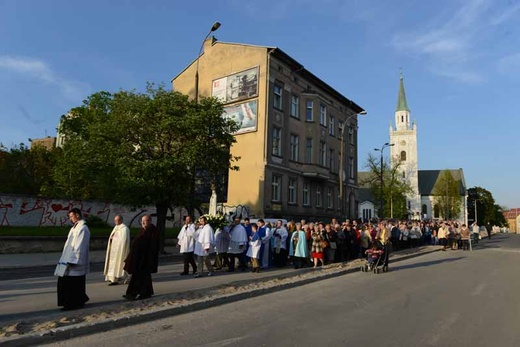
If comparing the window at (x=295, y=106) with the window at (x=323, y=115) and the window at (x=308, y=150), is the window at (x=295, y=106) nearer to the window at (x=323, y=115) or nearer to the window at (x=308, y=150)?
the window at (x=308, y=150)

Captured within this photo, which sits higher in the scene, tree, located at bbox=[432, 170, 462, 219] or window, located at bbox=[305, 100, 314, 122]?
window, located at bbox=[305, 100, 314, 122]

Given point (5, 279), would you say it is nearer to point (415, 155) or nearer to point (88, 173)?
point (88, 173)

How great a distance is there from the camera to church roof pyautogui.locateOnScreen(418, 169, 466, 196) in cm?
10794

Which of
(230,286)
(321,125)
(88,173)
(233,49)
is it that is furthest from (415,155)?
(230,286)

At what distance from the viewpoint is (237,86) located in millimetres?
35219

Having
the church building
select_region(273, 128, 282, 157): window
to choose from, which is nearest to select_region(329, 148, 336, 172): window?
select_region(273, 128, 282, 157): window

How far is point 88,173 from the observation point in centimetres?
2178

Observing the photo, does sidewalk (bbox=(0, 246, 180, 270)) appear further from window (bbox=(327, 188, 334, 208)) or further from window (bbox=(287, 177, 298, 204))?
window (bbox=(327, 188, 334, 208))

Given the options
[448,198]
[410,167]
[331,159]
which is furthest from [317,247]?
[410,167]

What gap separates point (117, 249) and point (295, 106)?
28414 mm

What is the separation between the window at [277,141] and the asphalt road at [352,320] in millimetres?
22259

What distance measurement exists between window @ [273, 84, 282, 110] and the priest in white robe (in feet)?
81.4

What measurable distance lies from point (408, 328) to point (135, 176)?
48.3ft

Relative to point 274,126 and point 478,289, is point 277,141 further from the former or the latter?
point 478,289
